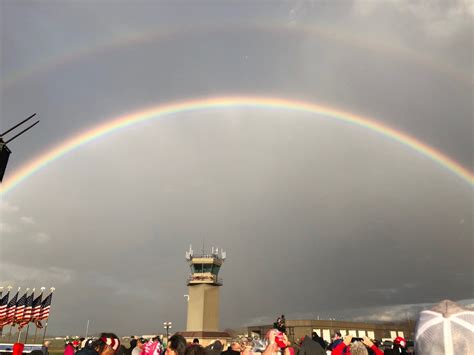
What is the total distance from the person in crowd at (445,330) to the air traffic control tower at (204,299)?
8383 centimetres

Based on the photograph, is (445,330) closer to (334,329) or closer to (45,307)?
(45,307)

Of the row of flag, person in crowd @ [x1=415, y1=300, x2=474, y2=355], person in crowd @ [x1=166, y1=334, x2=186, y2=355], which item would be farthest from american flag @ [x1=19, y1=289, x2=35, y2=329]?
person in crowd @ [x1=415, y1=300, x2=474, y2=355]

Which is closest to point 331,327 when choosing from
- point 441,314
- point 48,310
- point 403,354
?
point 48,310

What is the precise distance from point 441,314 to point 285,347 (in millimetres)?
3263

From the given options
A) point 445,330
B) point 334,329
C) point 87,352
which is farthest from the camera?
point 334,329

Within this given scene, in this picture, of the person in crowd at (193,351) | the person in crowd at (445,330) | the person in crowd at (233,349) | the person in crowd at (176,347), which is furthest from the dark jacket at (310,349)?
the person in crowd at (445,330)

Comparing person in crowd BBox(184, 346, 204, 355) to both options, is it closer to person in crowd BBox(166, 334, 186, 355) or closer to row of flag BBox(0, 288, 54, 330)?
person in crowd BBox(166, 334, 186, 355)

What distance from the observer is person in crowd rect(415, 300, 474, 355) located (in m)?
2.93

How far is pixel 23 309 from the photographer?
51312mm

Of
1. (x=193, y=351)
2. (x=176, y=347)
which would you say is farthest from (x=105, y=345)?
(x=193, y=351)

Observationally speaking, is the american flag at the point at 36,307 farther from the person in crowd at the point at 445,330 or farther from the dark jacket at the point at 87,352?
the person in crowd at the point at 445,330

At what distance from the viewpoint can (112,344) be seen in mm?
7672

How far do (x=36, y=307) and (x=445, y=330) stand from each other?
61126 millimetres

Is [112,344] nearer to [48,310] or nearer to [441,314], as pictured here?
[441,314]
